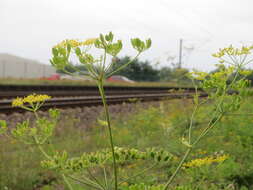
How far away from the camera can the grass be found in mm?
3430

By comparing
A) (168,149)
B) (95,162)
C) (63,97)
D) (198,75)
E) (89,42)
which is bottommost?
(168,149)

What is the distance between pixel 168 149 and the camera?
4895 mm

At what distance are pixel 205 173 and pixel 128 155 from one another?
1.24m

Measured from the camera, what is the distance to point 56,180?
4309 millimetres

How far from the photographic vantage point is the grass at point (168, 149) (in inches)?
135

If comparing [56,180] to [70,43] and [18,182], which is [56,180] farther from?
[70,43]


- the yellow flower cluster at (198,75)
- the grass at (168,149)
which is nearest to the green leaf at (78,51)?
the grass at (168,149)

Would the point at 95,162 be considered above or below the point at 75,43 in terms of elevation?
below

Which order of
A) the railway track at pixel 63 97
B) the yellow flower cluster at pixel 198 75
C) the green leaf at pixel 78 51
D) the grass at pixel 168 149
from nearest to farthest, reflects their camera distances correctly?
1. the green leaf at pixel 78 51
2. the yellow flower cluster at pixel 198 75
3. the grass at pixel 168 149
4. the railway track at pixel 63 97

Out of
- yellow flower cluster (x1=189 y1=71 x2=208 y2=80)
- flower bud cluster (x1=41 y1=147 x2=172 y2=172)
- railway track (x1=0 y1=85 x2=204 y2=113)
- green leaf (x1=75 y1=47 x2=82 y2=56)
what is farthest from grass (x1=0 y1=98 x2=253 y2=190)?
railway track (x1=0 y1=85 x2=204 y2=113)

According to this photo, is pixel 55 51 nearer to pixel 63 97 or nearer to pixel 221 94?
pixel 221 94

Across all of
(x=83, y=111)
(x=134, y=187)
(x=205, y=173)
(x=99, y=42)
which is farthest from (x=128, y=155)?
(x=83, y=111)

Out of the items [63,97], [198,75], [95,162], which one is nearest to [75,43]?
[95,162]

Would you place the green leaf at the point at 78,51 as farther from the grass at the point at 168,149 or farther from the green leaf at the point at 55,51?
the grass at the point at 168,149
